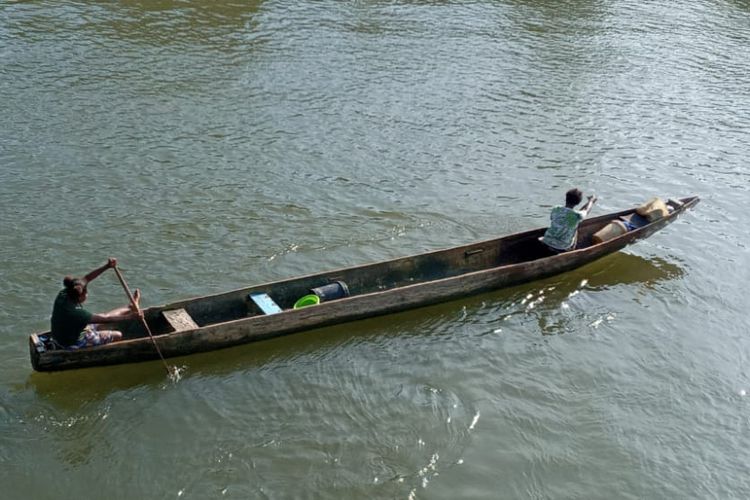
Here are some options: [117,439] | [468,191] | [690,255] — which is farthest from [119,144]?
[690,255]

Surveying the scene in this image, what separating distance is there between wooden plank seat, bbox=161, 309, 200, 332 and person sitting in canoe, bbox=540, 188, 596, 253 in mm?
5692

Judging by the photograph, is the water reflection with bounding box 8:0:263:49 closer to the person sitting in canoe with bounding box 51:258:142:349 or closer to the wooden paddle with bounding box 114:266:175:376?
the wooden paddle with bounding box 114:266:175:376

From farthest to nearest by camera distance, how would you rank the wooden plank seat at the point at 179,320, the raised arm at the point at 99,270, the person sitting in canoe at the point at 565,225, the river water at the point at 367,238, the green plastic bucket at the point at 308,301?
the person sitting in canoe at the point at 565,225, the green plastic bucket at the point at 308,301, the wooden plank seat at the point at 179,320, the raised arm at the point at 99,270, the river water at the point at 367,238

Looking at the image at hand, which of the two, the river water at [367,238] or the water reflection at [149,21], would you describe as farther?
the water reflection at [149,21]

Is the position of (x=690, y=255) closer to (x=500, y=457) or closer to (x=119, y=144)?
(x=500, y=457)

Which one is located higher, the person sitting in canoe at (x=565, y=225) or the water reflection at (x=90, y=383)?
the person sitting in canoe at (x=565, y=225)

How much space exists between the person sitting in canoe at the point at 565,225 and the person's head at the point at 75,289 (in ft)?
22.8

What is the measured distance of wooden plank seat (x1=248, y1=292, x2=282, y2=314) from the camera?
32.4 ft

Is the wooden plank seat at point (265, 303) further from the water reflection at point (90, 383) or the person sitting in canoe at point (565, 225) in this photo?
the person sitting in canoe at point (565, 225)

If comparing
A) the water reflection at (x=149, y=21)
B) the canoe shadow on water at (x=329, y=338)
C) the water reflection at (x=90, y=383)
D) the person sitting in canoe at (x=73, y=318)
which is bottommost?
the water reflection at (x=90, y=383)

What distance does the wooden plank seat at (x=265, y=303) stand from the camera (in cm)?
987

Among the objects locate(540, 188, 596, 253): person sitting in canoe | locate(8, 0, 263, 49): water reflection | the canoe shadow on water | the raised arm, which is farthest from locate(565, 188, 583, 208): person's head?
locate(8, 0, 263, 49): water reflection

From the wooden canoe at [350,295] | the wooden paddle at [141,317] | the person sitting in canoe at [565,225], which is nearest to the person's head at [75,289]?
the wooden paddle at [141,317]

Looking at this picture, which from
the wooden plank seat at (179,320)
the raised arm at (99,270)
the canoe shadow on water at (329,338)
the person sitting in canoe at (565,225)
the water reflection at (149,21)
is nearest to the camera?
the raised arm at (99,270)
